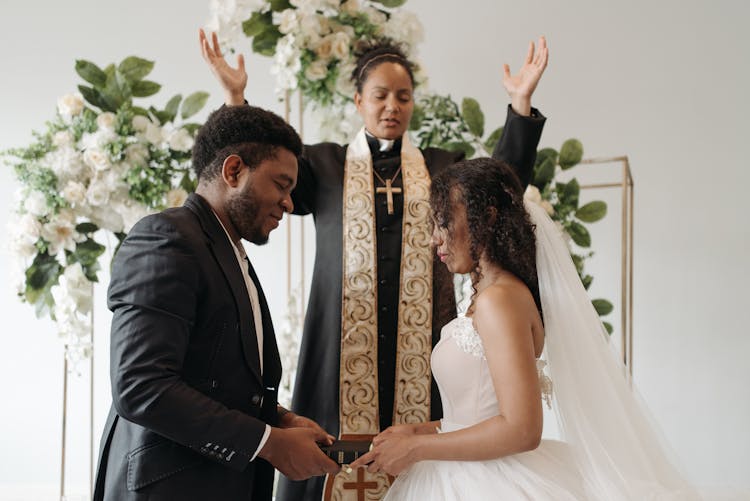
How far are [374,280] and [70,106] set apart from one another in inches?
55.4

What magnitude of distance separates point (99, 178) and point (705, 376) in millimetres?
3347

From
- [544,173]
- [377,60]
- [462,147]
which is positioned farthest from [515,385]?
[462,147]

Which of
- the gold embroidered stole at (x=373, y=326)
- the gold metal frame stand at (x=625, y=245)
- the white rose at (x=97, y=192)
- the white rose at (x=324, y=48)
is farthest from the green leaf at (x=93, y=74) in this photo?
the gold metal frame stand at (x=625, y=245)

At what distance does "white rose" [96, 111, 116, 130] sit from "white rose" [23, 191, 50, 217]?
0.35 m

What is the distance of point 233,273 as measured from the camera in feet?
6.06

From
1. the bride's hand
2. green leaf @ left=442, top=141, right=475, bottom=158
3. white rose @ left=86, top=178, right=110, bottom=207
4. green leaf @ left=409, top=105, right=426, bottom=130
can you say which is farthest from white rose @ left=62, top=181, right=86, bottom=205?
the bride's hand

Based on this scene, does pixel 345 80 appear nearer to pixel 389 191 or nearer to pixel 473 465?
pixel 389 191

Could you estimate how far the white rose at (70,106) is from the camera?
9.93 feet

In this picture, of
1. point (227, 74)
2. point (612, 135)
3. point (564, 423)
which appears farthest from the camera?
point (612, 135)

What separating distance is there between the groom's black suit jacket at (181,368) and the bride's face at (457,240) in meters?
0.54

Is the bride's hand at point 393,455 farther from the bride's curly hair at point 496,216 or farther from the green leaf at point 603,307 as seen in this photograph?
the green leaf at point 603,307

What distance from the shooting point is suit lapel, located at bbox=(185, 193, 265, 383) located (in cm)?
181

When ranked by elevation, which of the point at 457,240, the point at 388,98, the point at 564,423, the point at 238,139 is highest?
the point at 388,98

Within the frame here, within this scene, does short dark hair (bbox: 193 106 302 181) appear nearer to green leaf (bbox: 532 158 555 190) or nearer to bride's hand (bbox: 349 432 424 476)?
bride's hand (bbox: 349 432 424 476)
